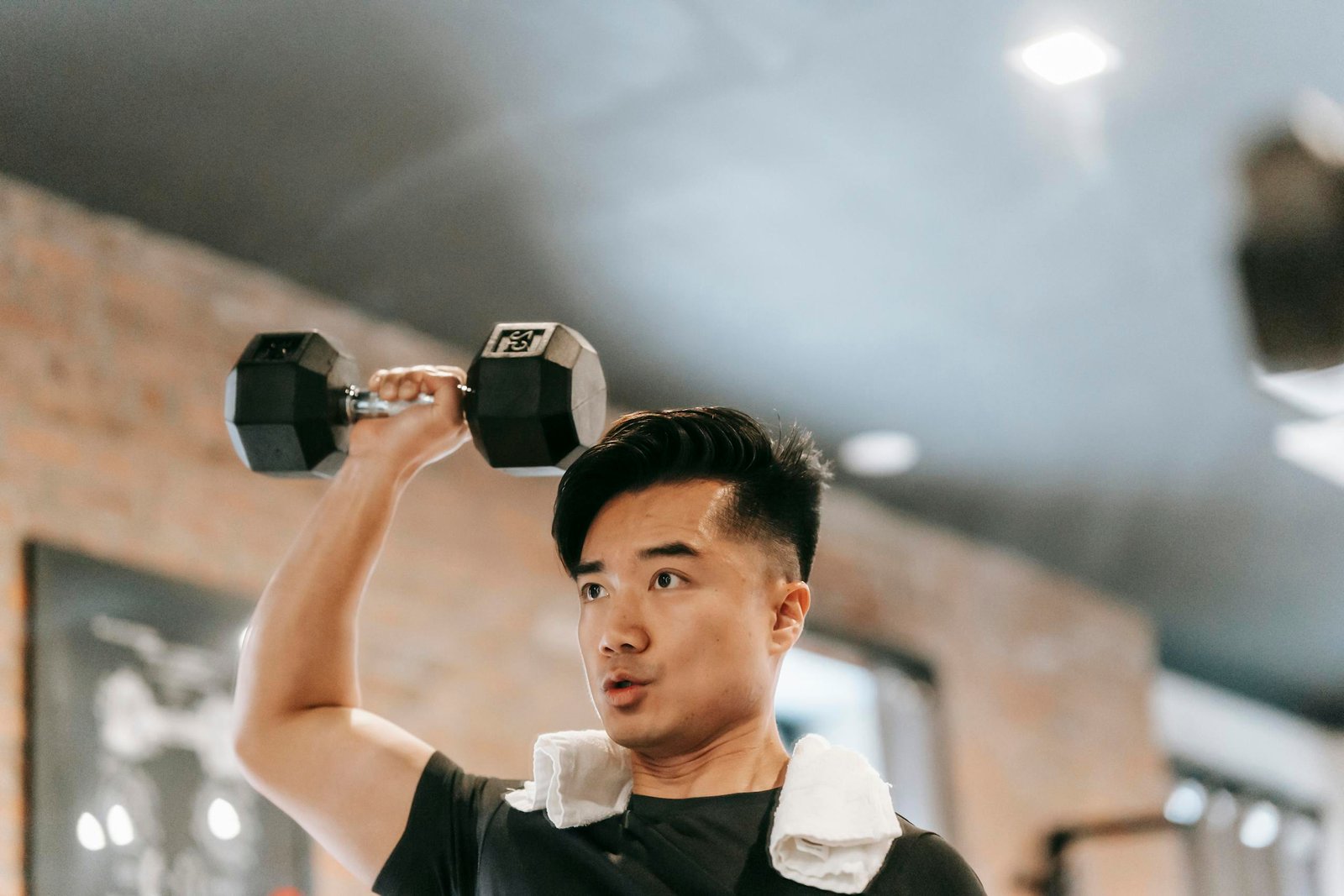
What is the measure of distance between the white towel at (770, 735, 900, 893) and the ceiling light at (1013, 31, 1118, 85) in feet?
6.83

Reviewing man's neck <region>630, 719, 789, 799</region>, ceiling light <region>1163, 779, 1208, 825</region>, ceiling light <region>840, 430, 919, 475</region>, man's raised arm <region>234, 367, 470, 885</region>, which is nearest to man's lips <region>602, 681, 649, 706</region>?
man's neck <region>630, 719, 789, 799</region>

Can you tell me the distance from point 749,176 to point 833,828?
2.34 metres

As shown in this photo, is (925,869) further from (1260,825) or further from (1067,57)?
(1260,825)

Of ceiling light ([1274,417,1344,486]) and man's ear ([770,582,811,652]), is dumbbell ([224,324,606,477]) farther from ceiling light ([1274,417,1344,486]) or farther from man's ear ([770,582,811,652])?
ceiling light ([1274,417,1344,486])

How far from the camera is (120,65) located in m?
3.06

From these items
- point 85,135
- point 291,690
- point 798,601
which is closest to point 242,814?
point 85,135

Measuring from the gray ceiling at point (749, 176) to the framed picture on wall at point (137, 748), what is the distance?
86 centimetres

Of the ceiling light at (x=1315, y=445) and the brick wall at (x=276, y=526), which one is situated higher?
the ceiling light at (x=1315, y=445)

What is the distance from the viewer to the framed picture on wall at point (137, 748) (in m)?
3.10

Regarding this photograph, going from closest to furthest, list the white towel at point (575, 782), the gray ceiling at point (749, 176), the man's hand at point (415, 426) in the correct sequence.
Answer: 1. the white towel at point (575, 782)
2. the man's hand at point (415, 426)
3. the gray ceiling at point (749, 176)

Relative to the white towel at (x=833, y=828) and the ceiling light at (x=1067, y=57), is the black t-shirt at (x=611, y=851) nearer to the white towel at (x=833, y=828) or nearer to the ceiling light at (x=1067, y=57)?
the white towel at (x=833, y=828)

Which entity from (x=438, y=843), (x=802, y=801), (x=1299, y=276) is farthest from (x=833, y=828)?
(x=1299, y=276)

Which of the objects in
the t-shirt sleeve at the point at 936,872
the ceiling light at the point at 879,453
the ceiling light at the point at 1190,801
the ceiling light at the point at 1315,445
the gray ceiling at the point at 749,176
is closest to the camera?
the t-shirt sleeve at the point at 936,872

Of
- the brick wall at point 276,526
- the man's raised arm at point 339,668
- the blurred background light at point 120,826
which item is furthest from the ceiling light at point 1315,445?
the man's raised arm at point 339,668
